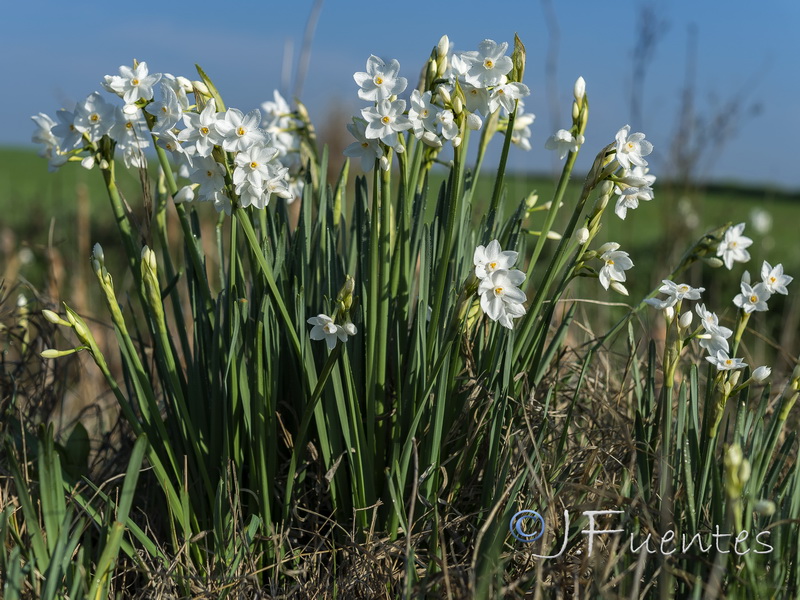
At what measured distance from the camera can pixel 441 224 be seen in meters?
1.66

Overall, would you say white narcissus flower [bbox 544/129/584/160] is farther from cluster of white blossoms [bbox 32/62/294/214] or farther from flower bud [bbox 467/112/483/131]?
cluster of white blossoms [bbox 32/62/294/214]

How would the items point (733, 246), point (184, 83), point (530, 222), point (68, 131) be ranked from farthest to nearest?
1. point (530, 222)
2. point (733, 246)
3. point (68, 131)
4. point (184, 83)

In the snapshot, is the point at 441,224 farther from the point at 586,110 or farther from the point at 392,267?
the point at 586,110

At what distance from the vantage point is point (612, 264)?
1.48m

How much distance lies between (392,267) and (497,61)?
482mm

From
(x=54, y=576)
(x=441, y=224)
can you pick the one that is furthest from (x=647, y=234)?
(x=54, y=576)

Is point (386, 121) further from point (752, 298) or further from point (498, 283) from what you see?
point (752, 298)

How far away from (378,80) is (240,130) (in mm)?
269

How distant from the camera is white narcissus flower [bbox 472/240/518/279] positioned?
129 cm

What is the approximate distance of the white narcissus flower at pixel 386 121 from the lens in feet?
4.35

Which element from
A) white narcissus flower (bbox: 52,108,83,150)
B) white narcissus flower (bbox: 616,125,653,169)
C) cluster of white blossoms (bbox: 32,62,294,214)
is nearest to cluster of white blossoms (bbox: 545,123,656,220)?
white narcissus flower (bbox: 616,125,653,169)

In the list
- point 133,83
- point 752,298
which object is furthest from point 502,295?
point 133,83

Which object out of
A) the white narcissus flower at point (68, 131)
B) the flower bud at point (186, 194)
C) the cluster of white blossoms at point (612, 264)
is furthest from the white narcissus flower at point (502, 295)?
the white narcissus flower at point (68, 131)

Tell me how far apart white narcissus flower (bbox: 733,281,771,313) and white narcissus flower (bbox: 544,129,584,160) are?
0.47 m
